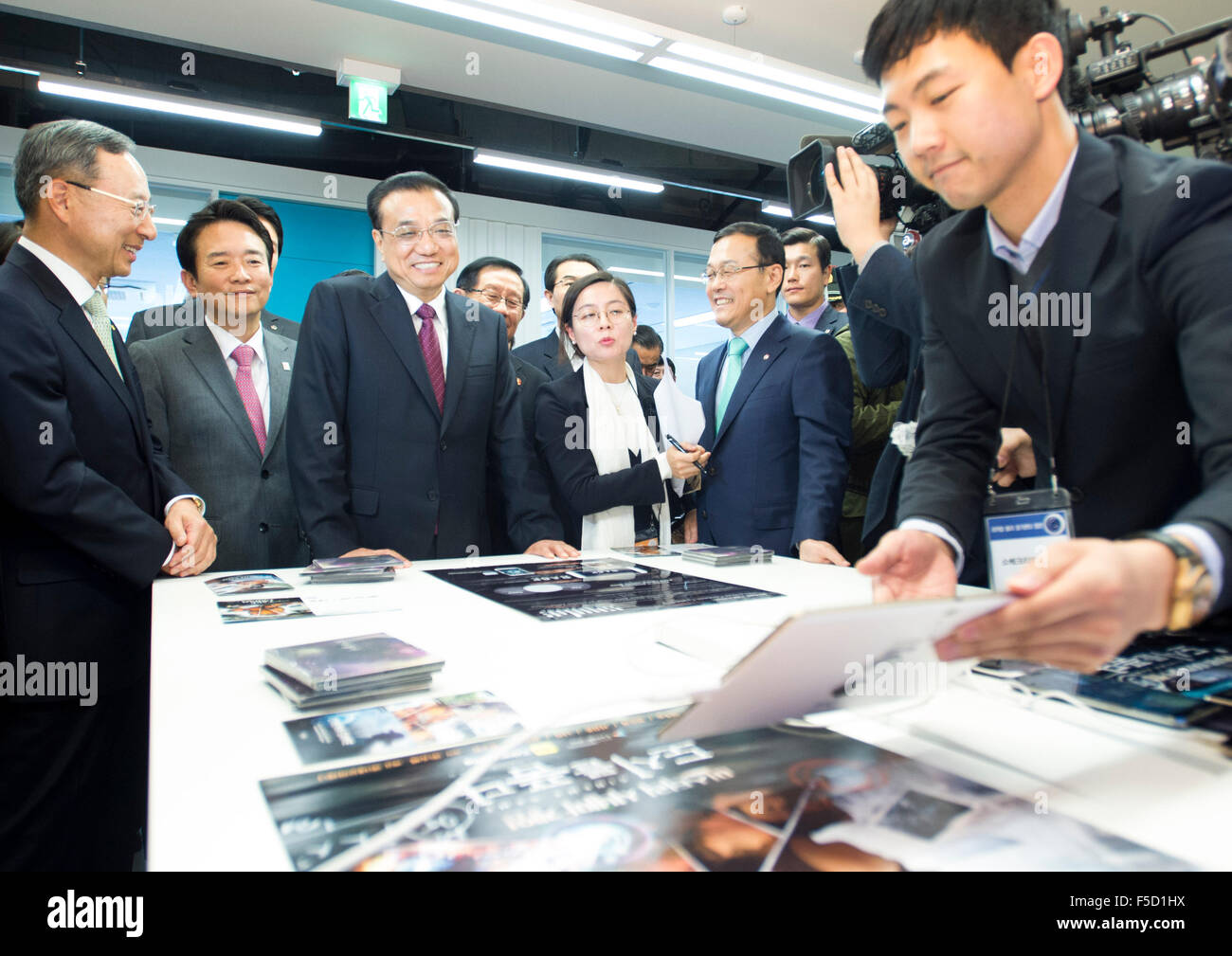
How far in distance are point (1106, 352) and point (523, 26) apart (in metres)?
3.96

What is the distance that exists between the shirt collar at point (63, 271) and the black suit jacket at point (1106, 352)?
182cm

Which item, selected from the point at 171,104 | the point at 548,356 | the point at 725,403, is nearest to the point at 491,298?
the point at 548,356

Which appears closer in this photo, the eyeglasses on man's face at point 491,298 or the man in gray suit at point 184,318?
the man in gray suit at point 184,318

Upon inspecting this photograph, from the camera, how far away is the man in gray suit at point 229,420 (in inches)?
88.3

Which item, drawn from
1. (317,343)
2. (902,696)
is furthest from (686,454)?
(902,696)

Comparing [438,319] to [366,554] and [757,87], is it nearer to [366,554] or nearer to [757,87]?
[366,554]

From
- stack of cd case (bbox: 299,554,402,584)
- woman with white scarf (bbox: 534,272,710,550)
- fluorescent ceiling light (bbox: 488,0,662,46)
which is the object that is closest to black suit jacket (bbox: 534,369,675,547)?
woman with white scarf (bbox: 534,272,710,550)

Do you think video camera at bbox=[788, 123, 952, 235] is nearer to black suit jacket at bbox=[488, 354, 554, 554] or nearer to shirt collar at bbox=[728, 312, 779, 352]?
shirt collar at bbox=[728, 312, 779, 352]

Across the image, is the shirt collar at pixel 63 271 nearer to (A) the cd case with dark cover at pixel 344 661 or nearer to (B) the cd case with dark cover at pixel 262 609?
(B) the cd case with dark cover at pixel 262 609

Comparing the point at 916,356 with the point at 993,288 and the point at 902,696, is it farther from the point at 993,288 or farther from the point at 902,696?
the point at 902,696

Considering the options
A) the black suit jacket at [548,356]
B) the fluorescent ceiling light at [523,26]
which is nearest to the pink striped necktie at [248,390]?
the black suit jacket at [548,356]

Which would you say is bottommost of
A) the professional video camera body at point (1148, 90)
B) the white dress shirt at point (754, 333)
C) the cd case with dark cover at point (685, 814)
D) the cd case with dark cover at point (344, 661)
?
the cd case with dark cover at point (685, 814)

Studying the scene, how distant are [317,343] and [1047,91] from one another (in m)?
1.75

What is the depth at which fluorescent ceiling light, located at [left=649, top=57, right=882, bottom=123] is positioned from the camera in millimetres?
4703
